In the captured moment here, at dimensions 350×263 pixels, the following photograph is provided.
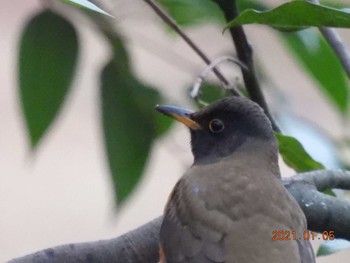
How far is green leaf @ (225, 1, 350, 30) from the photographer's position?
219 centimetres

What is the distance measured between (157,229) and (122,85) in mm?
426

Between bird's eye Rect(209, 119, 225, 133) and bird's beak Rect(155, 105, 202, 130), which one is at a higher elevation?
bird's beak Rect(155, 105, 202, 130)

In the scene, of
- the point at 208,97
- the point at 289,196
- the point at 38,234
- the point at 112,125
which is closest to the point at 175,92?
the point at 208,97

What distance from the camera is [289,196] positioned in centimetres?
249

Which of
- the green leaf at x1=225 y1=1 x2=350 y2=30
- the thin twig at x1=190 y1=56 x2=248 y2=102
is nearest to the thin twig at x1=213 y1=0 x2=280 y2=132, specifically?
the thin twig at x1=190 y1=56 x2=248 y2=102

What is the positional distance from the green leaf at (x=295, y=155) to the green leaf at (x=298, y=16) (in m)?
0.33

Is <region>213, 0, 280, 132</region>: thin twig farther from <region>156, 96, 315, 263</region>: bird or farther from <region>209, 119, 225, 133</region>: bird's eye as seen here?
<region>209, 119, 225, 133</region>: bird's eye

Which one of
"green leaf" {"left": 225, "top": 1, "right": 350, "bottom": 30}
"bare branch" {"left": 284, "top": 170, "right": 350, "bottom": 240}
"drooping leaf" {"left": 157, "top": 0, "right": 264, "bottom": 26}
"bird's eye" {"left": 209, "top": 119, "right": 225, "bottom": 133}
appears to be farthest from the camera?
"bird's eye" {"left": 209, "top": 119, "right": 225, "bottom": 133}

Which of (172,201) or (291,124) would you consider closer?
Answer: (172,201)

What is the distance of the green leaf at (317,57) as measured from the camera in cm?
284

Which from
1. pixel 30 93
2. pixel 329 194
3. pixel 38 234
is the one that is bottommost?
pixel 38 234

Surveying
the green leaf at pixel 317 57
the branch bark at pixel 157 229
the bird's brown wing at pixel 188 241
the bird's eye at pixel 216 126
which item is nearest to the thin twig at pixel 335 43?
the green leaf at pixel 317 57

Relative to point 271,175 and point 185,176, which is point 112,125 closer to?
point 185,176

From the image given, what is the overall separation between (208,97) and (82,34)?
376mm
